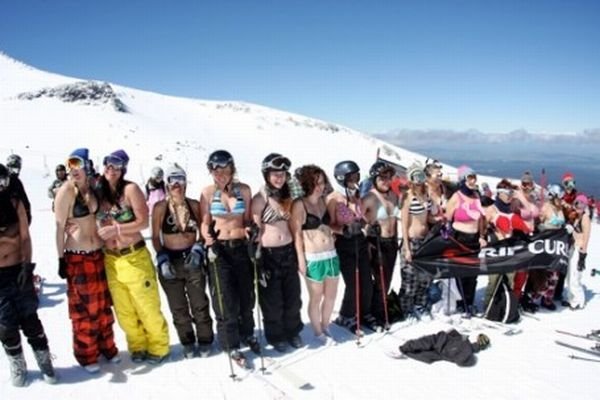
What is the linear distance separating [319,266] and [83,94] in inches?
1878

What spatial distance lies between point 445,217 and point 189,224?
3931 millimetres

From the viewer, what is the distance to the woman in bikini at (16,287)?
167 inches

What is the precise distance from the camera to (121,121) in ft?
129

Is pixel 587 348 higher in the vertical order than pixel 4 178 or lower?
lower

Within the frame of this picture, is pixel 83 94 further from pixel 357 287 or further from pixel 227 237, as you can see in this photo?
pixel 357 287

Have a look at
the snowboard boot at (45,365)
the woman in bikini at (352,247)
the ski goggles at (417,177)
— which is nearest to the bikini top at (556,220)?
the ski goggles at (417,177)

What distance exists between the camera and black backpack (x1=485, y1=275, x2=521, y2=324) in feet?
20.2

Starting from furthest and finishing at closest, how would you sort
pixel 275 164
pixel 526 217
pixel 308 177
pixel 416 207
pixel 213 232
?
pixel 526 217 → pixel 416 207 → pixel 308 177 → pixel 275 164 → pixel 213 232

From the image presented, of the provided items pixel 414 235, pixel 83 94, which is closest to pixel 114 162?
pixel 414 235

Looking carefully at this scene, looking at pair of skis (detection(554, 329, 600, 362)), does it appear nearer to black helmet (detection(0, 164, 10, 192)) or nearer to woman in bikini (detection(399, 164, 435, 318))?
woman in bikini (detection(399, 164, 435, 318))

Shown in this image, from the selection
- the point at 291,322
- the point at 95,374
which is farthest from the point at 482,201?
the point at 95,374

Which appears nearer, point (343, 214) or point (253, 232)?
point (253, 232)

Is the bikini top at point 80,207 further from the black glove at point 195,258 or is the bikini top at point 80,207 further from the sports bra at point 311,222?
the sports bra at point 311,222

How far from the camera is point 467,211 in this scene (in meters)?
6.32
